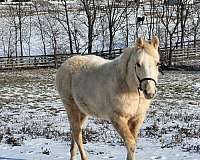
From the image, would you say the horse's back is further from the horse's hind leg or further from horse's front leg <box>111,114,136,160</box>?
horse's front leg <box>111,114,136,160</box>

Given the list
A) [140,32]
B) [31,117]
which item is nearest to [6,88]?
[31,117]

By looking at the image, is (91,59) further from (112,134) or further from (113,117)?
(112,134)

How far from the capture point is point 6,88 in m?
26.5

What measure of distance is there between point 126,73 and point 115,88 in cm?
27

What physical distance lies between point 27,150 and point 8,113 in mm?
7284

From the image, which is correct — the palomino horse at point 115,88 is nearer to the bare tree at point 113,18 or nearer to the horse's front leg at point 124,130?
the horse's front leg at point 124,130

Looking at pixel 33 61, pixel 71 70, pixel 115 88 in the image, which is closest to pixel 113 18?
pixel 33 61

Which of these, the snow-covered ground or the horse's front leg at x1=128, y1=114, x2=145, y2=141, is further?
the snow-covered ground

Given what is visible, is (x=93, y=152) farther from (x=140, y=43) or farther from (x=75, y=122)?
(x=140, y=43)

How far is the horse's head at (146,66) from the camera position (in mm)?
5324

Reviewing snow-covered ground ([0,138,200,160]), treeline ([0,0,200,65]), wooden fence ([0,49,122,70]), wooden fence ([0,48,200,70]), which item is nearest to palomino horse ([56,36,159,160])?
snow-covered ground ([0,138,200,160])

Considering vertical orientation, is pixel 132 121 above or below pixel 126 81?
below

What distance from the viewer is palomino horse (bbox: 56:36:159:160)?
18.3 feet

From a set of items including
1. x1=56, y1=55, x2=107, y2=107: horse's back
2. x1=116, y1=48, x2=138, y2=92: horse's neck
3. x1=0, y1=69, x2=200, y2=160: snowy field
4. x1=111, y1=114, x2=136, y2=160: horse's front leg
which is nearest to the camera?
x1=116, y1=48, x2=138, y2=92: horse's neck
